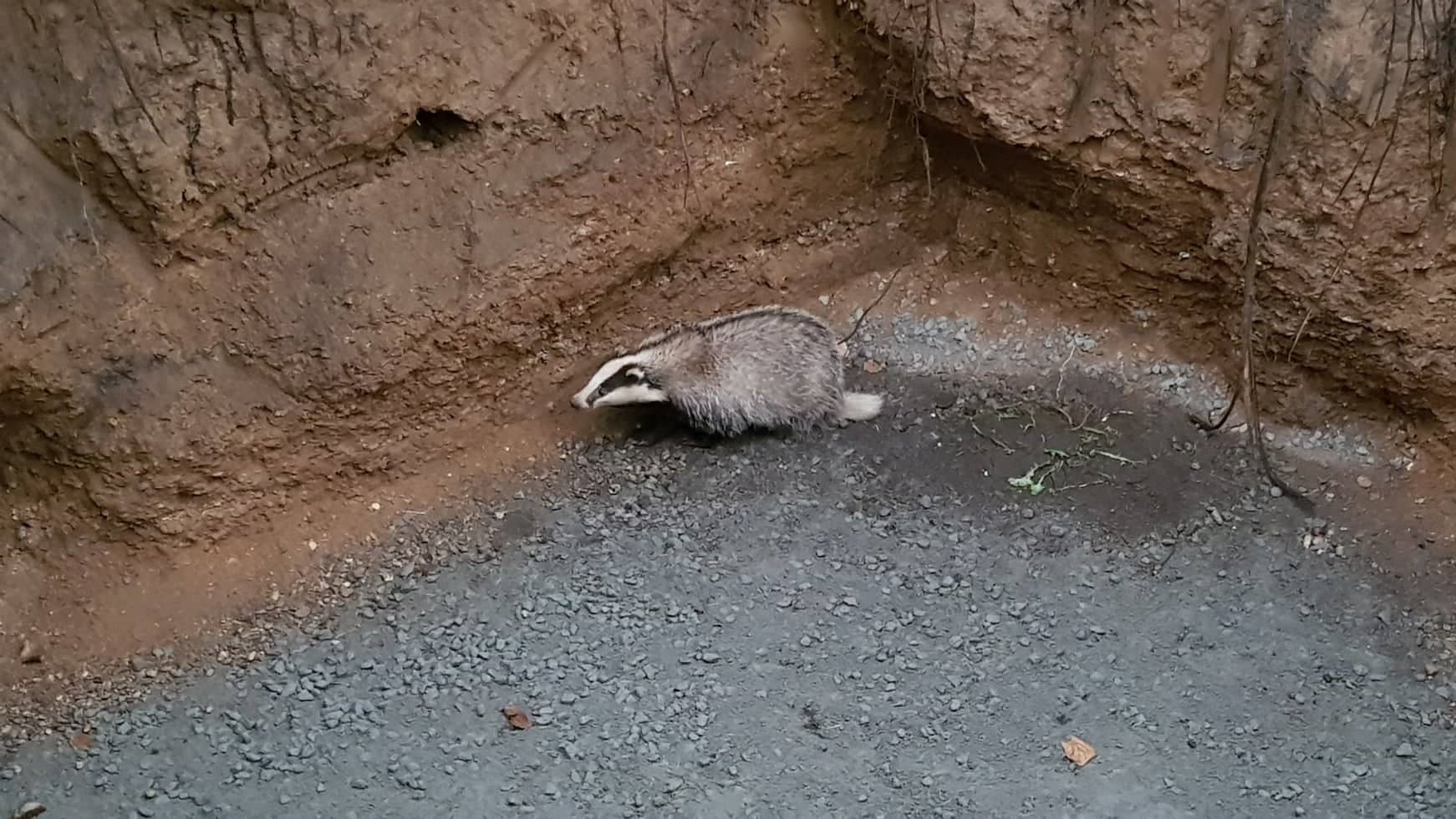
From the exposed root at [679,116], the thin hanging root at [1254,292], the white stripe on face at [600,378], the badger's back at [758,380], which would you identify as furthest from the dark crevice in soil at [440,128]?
the thin hanging root at [1254,292]

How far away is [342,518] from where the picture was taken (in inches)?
154

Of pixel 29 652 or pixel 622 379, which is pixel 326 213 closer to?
pixel 622 379

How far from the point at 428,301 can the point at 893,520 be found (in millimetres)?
1507

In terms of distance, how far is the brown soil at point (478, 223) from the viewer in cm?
343

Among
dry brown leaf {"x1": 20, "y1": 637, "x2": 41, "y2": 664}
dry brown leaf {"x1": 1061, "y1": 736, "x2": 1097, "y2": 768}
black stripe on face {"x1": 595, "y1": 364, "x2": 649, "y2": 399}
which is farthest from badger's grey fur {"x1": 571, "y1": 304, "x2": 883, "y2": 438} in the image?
dry brown leaf {"x1": 20, "y1": 637, "x2": 41, "y2": 664}

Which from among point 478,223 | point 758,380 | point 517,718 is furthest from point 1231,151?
point 517,718

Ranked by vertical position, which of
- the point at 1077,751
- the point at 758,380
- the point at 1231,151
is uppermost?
the point at 1231,151

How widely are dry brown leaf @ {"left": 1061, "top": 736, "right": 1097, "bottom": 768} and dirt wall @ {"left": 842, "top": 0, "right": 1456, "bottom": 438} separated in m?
1.49

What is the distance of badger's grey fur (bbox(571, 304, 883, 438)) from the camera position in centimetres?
414

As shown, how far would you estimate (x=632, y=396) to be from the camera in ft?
13.6

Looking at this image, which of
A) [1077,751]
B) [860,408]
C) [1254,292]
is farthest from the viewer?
[860,408]

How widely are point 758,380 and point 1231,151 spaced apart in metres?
1.56

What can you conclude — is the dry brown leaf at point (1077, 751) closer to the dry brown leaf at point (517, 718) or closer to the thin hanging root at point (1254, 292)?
the thin hanging root at point (1254, 292)

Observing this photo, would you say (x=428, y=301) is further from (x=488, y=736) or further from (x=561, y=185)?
(x=488, y=736)
